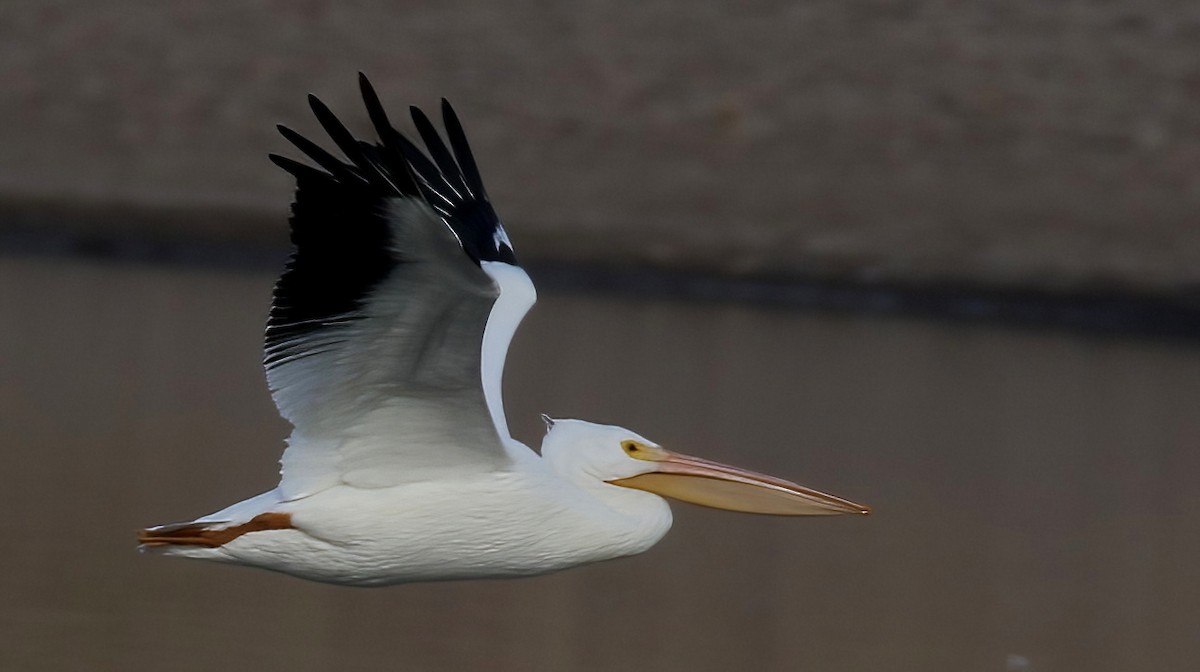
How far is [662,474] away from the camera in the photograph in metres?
4.94

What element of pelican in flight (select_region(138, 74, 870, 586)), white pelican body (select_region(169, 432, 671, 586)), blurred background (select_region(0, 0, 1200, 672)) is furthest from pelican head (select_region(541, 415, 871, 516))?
blurred background (select_region(0, 0, 1200, 672))

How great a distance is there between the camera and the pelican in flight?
394 centimetres

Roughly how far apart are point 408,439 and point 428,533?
25 centimetres

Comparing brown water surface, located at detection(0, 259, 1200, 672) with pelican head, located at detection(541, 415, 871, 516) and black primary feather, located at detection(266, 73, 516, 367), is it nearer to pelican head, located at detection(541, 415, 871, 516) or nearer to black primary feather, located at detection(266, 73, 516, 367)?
pelican head, located at detection(541, 415, 871, 516)

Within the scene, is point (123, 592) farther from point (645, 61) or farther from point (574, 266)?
point (645, 61)

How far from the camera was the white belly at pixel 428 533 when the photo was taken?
14.9 ft

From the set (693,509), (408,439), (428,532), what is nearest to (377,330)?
(408,439)

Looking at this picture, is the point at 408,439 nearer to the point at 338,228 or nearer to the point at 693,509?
the point at 338,228

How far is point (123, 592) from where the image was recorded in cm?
592

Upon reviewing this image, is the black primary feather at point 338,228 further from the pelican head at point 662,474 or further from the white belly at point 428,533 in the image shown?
the pelican head at point 662,474

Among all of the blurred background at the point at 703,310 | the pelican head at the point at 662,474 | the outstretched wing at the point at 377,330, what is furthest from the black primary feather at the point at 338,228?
the blurred background at the point at 703,310

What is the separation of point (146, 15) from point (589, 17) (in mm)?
3604

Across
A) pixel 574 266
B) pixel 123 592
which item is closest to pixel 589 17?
pixel 574 266

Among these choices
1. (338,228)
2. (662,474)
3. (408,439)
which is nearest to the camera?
(338,228)
